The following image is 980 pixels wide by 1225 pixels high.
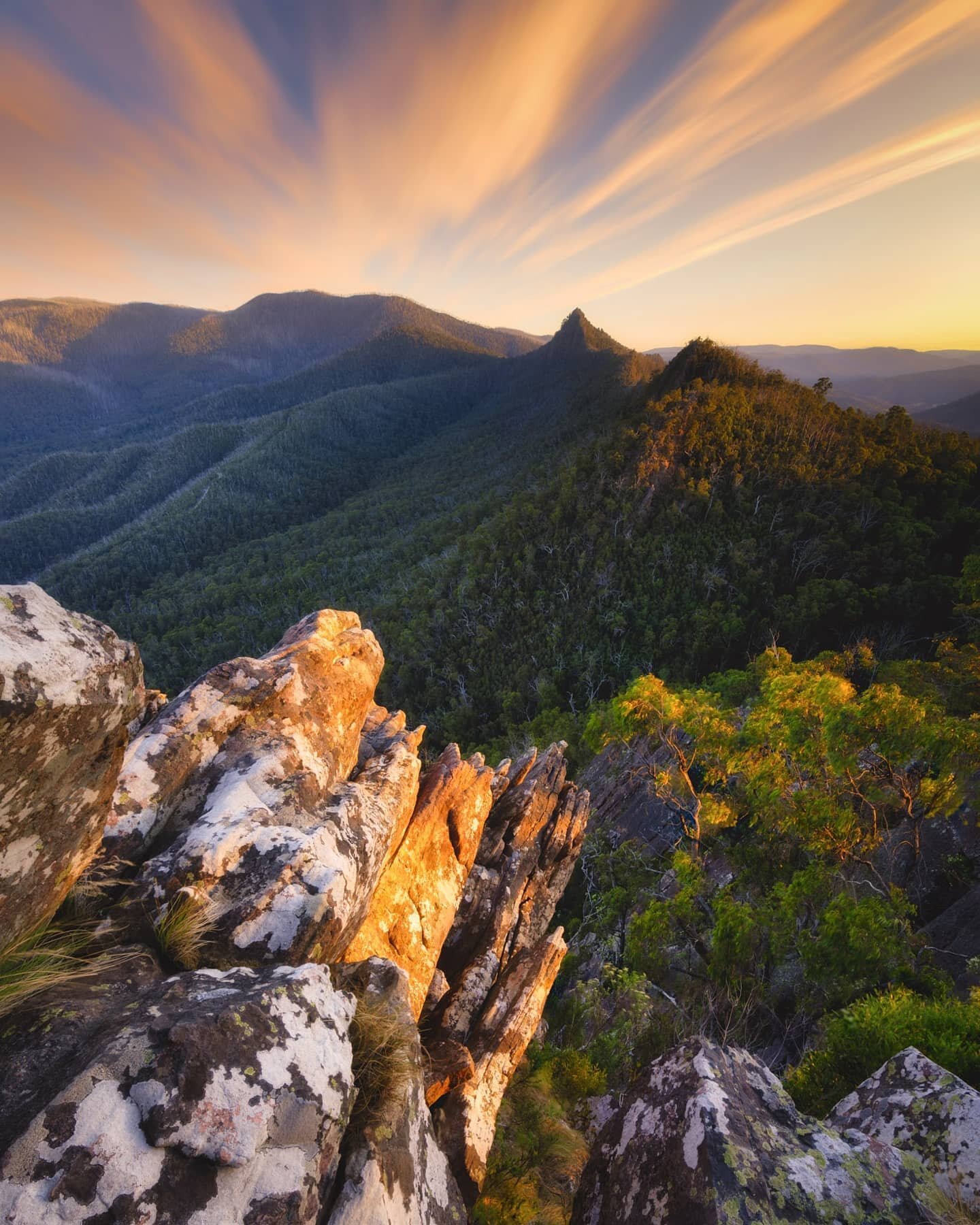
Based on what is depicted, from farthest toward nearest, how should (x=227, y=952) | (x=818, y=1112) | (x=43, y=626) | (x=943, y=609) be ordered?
(x=943, y=609), (x=818, y=1112), (x=227, y=952), (x=43, y=626)

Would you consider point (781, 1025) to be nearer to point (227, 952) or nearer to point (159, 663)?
point (227, 952)

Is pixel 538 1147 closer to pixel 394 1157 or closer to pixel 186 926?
pixel 394 1157

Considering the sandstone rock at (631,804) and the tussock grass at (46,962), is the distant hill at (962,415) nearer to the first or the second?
the sandstone rock at (631,804)

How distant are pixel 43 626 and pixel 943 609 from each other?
5782 centimetres

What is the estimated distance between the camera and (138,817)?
19.0ft

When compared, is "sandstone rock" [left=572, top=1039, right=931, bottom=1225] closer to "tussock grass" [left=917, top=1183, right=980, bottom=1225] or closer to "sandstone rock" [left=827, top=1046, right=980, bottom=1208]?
"tussock grass" [left=917, top=1183, right=980, bottom=1225]

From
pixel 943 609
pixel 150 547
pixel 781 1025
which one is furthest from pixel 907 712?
pixel 150 547

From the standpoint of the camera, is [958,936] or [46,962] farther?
[958,936]

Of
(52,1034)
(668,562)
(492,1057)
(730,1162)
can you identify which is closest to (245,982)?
(52,1034)

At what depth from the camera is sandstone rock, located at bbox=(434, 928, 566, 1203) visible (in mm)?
6301

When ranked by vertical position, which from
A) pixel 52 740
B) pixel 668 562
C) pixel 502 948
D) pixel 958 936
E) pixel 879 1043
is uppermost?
pixel 52 740

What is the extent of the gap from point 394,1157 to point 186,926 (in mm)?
2594

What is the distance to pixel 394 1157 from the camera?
13.9ft

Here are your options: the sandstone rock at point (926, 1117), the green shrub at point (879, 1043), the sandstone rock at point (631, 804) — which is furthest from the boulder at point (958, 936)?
the sandstone rock at point (631, 804)
